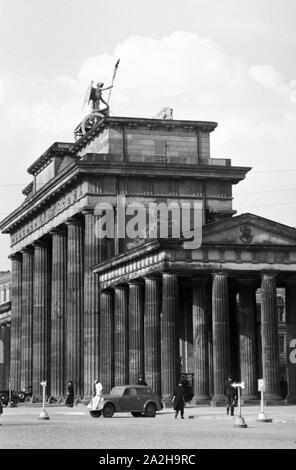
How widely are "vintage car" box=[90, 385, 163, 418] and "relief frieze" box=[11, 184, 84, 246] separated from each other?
2782cm

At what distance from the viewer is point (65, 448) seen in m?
27.4

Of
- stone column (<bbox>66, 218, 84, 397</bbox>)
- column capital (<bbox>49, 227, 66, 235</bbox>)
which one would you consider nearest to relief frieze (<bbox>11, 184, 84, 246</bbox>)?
column capital (<bbox>49, 227, 66, 235</bbox>)

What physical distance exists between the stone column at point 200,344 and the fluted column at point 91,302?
13.3 meters

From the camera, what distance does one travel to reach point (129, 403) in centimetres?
5219

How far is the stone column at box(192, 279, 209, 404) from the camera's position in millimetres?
62812

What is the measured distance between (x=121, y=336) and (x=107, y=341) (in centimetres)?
282

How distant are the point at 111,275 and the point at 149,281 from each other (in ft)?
24.4

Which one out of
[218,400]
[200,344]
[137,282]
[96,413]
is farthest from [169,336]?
[96,413]

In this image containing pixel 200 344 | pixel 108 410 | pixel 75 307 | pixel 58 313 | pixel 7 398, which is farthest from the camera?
pixel 58 313

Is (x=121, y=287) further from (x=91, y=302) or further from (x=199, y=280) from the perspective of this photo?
(x=199, y=280)

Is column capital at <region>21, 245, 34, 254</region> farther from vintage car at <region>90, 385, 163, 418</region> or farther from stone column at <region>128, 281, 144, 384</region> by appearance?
vintage car at <region>90, 385, 163, 418</region>

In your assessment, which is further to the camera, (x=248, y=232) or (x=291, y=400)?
(x=291, y=400)

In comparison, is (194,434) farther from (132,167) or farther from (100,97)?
(100,97)
